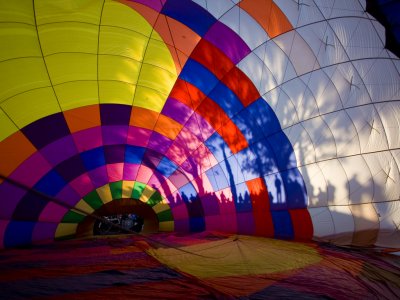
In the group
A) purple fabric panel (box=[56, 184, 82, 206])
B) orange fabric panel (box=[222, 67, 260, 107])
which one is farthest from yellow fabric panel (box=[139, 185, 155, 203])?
orange fabric panel (box=[222, 67, 260, 107])

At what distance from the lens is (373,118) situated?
170 inches

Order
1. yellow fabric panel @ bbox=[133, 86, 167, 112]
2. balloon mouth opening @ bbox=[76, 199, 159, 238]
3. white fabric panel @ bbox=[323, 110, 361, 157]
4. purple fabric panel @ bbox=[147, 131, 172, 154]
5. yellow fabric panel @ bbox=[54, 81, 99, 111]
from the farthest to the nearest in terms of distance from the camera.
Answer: balloon mouth opening @ bbox=[76, 199, 159, 238] < purple fabric panel @ bbox=[147, 131, 172, 154] < yellow fabric panel @ bbox=[133, 86, 167, 112] < yellow fabric panel @ bbox=[54, 81, 99, 111] < white fabric panel @ bbox=[323, 110, 361, 157]

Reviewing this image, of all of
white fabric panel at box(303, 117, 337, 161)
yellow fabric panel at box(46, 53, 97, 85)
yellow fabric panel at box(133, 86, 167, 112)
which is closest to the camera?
yellow fabric panel at box(46, 53, 97, 85)

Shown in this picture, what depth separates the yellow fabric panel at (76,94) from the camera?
5.16 metres

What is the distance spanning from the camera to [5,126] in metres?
5.21

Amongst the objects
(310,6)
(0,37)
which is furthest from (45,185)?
(310,6)

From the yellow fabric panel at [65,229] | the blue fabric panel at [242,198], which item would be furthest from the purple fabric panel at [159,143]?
the yellow fabric panel at [65,229]

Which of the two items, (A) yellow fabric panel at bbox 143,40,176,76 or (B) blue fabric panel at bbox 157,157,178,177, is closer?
(A) yellow fabric panel at bbox 143,40,176,76

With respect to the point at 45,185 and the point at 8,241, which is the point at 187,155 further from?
the point at 8,241

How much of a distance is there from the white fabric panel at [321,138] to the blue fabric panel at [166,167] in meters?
3.80

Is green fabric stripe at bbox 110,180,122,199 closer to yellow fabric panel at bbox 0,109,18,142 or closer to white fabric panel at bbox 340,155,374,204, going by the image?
yellow fabric panel at bbox 0,109,18,142

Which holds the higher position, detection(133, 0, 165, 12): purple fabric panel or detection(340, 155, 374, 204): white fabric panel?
detection(133, 0, 165, 12): purple fabric panel

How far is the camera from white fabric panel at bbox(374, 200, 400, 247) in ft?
14.8

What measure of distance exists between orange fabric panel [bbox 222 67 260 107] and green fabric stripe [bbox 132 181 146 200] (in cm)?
444
